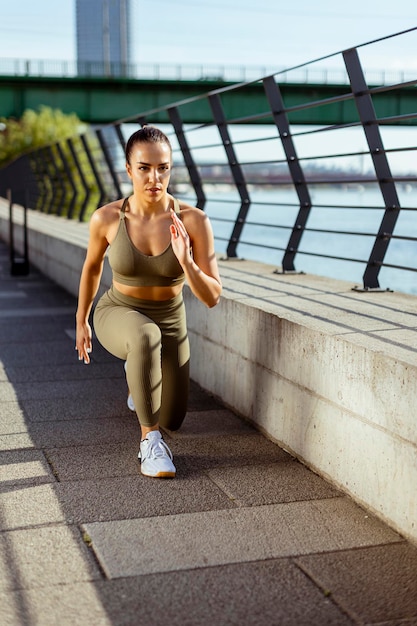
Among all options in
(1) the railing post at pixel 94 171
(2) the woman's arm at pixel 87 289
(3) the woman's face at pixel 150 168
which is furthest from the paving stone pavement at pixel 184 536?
(1) the railing post at pixel 94 171

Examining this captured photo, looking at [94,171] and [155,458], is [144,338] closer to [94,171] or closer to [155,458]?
[155,458]

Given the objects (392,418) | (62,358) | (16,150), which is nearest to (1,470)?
(392,418)

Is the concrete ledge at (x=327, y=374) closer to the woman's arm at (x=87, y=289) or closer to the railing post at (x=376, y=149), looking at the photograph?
the railing post at (x=376, y=149)

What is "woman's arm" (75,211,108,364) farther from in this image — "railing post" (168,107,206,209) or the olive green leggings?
"railing post" (168,107,206,209)

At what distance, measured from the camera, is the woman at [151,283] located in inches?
176

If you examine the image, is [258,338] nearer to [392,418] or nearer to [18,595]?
[392,418]

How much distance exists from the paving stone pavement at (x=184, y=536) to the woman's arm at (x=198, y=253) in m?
0.84

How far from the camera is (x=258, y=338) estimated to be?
17.2 feet

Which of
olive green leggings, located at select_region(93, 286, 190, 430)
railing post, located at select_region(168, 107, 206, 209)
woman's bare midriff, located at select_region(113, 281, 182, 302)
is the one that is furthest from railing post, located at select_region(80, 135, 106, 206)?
woman's bare midriff, located at select_region(113, 281, 182, 302)

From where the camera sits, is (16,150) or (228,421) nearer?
(228,421)

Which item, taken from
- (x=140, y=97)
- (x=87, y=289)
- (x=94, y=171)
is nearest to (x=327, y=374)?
(x=87, y=289)

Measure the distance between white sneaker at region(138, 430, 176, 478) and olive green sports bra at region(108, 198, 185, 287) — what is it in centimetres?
75

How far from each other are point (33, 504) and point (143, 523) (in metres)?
0.50

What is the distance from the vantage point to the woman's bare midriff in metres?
4.85
